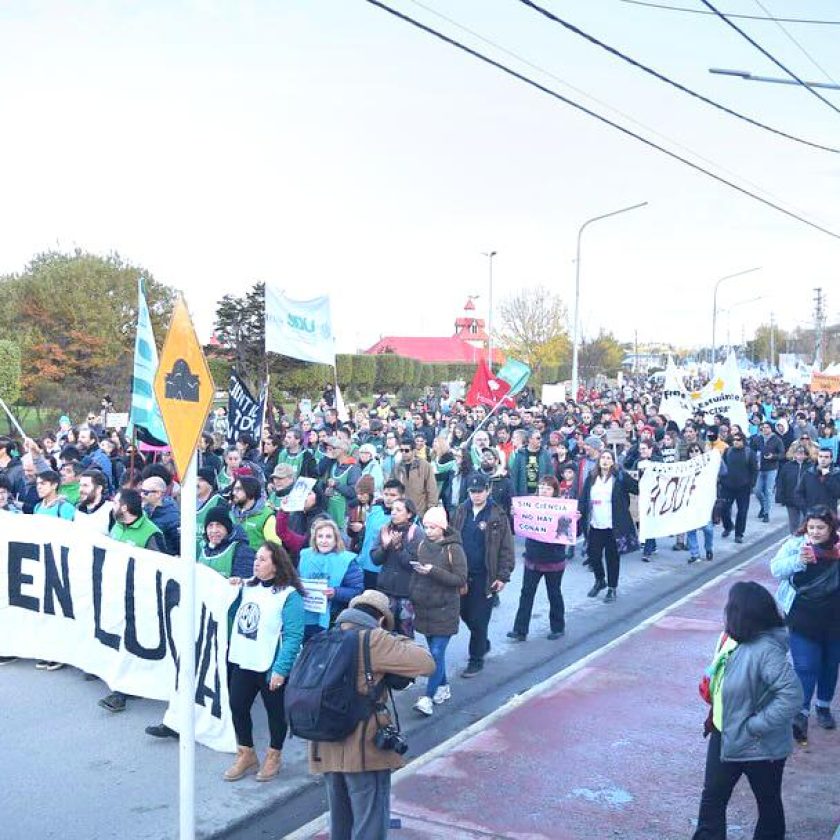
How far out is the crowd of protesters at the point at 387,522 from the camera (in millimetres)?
6832

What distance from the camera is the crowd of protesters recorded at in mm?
6832

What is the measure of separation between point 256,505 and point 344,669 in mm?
3634

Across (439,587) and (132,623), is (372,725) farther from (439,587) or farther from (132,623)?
(132,623)

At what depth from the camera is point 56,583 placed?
817cm

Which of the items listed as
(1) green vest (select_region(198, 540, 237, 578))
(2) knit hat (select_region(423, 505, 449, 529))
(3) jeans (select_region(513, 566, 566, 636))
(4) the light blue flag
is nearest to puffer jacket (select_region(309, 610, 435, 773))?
(1) green vest (select_region(198, 540, 237, 578))

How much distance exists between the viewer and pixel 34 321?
116 feet

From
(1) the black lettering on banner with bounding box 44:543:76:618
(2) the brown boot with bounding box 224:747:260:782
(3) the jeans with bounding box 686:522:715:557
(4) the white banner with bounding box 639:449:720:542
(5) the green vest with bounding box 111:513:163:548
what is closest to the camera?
(2) the brown boot with bounding box 224:747:260:782

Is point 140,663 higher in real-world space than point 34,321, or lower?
lower

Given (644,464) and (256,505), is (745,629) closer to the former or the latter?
(256,505)

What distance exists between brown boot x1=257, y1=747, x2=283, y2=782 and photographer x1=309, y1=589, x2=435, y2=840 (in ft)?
5.73

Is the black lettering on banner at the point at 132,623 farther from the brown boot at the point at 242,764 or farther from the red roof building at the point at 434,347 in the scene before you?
the red roof building at the point at 434,347

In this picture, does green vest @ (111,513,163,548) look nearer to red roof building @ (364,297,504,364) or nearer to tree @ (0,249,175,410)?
tree @ (0,249,175,410)

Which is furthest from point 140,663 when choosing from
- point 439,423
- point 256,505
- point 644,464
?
point 439,423

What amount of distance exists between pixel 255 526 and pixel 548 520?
3162 mm
